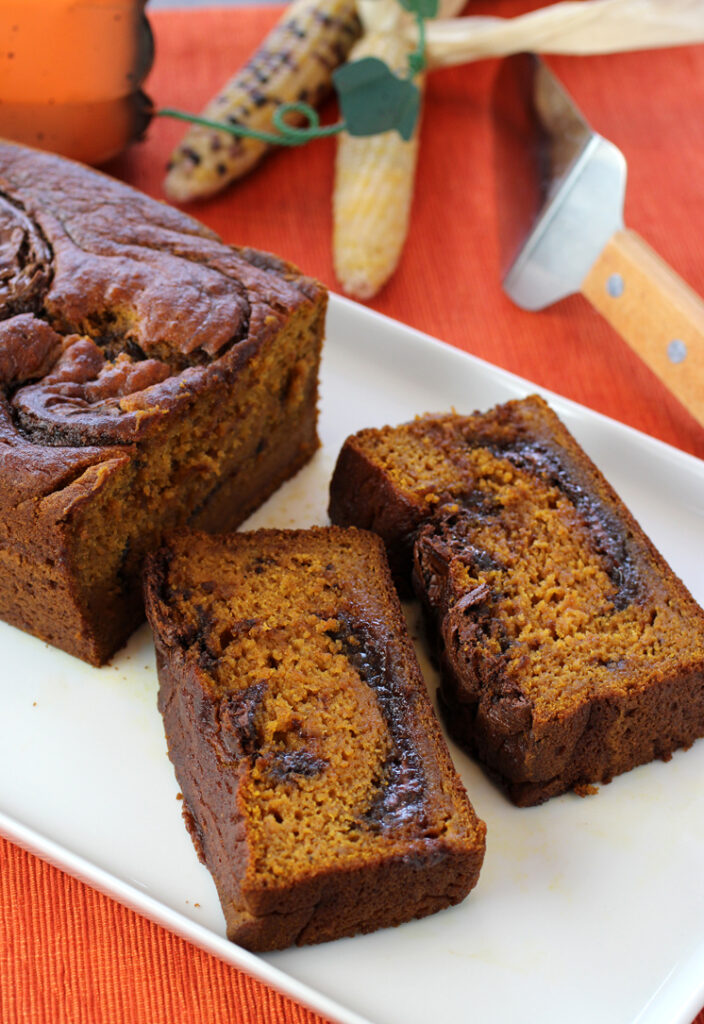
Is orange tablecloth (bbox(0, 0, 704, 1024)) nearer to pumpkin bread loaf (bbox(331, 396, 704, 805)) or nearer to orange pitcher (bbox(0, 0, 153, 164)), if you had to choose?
orange pitcher (bbox(0, 0, 153, 164))

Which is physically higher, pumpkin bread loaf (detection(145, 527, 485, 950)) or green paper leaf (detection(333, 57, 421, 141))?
green paper leaf (detection(333, 57, 421, 141))

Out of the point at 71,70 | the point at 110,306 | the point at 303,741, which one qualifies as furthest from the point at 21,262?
the point at 303,741

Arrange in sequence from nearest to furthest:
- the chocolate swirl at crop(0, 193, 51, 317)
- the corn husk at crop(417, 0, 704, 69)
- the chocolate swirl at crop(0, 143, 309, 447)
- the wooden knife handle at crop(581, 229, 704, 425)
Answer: the chocolate swirl at crop(0, 143, 309, 447), the chocolate swirl at crop(0, 193, 51, 317), the wooden knife handle at crop(581, 229, 704, 425), the corn husk at crop(417, 0, 704, 69)

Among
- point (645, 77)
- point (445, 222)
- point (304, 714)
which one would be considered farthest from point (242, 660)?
point (645, 77)

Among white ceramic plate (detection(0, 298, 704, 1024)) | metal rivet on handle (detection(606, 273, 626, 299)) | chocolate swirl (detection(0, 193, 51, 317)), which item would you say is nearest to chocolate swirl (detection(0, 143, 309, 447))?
chocolate swirl (detection(0, 193, 51, 317))

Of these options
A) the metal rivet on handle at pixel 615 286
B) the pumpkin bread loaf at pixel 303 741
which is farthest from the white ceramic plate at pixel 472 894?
the metal rivet on handle at pixel 615 286
